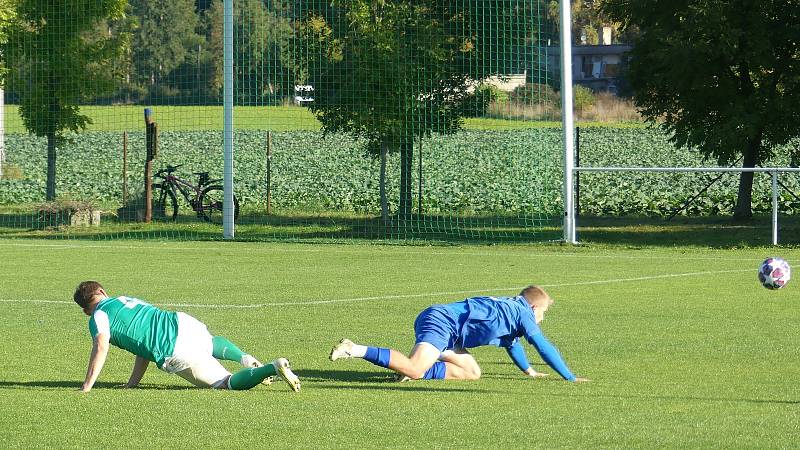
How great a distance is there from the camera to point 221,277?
63.9ft

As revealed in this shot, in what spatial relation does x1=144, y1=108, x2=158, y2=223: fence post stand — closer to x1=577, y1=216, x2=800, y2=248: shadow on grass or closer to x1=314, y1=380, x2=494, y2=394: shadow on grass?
x1=577, y1=216, x2=800, y2=248: shadow on grass

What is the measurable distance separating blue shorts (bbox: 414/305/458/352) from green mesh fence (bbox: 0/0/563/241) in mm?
15519

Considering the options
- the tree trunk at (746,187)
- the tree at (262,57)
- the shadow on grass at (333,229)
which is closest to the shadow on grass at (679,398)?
the shadow on grass at (333,229)

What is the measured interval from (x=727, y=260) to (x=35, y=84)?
53.4 feet

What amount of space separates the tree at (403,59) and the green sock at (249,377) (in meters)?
17.0

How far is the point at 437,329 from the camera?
10578mm

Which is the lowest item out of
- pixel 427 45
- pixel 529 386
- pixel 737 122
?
pixel 529 386

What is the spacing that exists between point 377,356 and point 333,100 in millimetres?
17740

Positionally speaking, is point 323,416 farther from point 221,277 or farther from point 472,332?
point 221,277

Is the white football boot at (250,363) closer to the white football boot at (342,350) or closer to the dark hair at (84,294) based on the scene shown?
the white football boot at (342,350)

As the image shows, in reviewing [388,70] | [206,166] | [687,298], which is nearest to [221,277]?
[687,298]

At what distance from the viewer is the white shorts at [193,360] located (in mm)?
10281

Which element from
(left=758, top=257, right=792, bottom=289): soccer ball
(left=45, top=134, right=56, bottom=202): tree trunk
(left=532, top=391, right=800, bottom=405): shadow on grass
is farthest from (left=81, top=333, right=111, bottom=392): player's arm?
(left=45, top=134, right=56, bottom=202): tree trunk

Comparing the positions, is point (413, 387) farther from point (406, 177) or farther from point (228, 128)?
point (406, 177)
